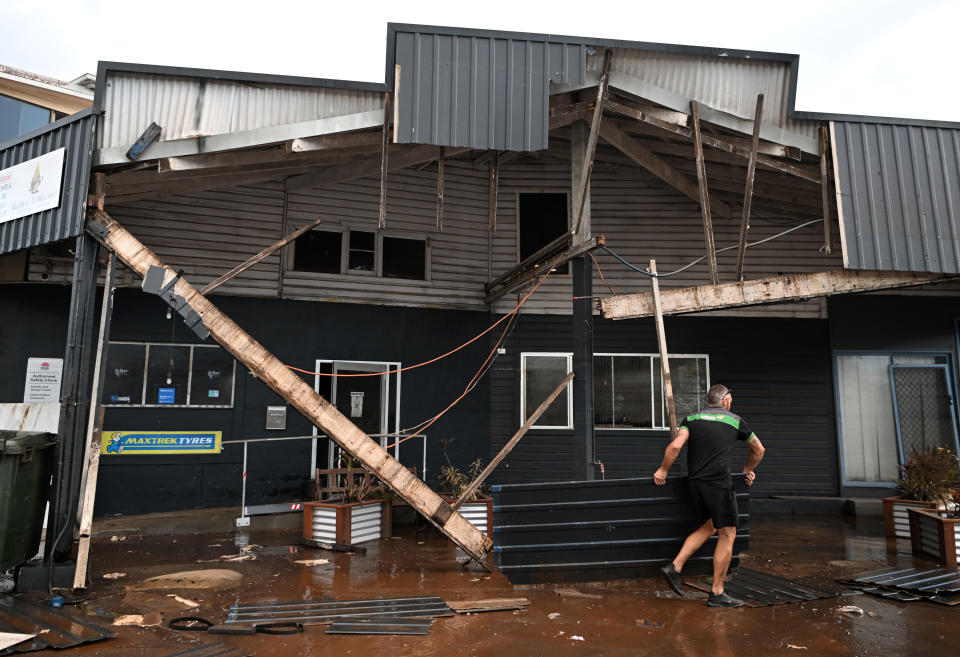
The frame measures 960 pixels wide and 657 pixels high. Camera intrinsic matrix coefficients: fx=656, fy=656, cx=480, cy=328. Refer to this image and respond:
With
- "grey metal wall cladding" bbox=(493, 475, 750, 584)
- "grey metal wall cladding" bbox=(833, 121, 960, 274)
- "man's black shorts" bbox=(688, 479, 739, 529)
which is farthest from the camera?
"grey metal wall cladding" bbox=(833, 121, 960, 274)

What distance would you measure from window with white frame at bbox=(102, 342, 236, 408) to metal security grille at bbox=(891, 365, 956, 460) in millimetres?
12031

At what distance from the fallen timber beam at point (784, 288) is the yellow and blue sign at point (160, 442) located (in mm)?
6872

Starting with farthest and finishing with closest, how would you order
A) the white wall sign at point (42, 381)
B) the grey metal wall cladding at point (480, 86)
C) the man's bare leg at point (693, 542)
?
the white wall sign at point (42, 381) < the grey metal wall cladding at point (480, 86) < the man's bare leg at point (693, 542)

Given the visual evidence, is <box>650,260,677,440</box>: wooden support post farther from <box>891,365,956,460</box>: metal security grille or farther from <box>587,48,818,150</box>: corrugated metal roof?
<box>891,365,956,460</box>: metal security grille

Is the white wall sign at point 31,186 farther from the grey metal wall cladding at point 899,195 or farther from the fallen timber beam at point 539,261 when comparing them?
the grey metal wall cladding at point 899,195

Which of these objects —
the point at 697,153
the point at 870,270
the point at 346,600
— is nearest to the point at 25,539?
the point at 346,600

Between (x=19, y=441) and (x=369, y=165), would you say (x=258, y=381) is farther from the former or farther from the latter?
(x=19, y=441)

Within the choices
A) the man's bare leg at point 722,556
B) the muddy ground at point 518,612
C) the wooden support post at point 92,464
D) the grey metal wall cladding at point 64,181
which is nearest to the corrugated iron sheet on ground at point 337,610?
the muddy ground at point 518,612

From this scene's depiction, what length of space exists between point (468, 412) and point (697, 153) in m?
6.09

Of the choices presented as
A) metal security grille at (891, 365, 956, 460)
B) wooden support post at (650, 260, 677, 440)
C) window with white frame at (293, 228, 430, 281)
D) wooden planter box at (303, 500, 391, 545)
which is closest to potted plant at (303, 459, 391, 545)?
wooden planter box at (303, 500, 391, 545)

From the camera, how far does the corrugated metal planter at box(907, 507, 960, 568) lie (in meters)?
7.80

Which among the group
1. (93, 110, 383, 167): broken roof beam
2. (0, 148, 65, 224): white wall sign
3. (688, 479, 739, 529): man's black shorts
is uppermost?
(93, 110, 383, 167): broken roof beam

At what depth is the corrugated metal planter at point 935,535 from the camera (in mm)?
7801

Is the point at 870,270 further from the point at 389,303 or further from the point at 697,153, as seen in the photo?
the point at 389,303
